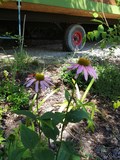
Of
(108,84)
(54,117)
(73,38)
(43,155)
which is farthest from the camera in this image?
(73,38)

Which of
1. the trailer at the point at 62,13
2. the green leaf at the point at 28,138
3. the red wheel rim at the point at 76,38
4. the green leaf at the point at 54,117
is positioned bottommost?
the green leaf at the point at 28,138

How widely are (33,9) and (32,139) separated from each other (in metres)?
5.14

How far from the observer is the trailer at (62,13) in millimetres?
6441

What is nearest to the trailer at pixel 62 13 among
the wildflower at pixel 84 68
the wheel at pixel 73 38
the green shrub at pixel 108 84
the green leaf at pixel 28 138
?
the wheel at pixel 73 38

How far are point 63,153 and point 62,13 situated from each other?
5.72 m

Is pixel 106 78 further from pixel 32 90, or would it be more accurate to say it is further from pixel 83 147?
pixel 83 147

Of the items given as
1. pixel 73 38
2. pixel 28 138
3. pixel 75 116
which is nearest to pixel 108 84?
pixel 75 116

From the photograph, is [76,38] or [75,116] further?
[76,38]

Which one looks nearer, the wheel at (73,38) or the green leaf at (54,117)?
the green leaf at (54,117)

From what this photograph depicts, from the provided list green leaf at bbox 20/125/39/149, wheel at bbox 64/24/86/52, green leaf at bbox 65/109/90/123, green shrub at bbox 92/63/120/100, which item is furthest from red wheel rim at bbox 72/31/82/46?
green leaf at bbox 20/125/39/149

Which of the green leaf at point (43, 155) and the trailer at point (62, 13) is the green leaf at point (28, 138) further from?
the trailer at point (62, 13)

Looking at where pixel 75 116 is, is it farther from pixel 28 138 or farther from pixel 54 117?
pixel 28 138

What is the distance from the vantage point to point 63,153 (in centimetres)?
168

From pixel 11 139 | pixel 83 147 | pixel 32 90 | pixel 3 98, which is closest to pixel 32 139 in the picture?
pixel 11 139
